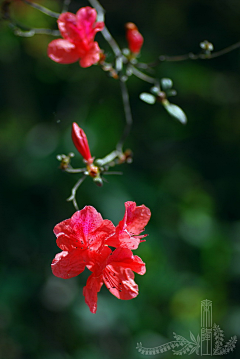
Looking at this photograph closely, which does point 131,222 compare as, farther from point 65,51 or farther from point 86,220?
point 65,51

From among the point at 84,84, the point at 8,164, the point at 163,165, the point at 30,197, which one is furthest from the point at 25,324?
the point at 84,84

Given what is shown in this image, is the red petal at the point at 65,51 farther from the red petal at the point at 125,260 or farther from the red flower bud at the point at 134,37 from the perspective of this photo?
the red petal at the point at 125,260

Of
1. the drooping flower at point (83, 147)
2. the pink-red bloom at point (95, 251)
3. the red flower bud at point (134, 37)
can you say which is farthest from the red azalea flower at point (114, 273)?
the red flower bud at point (134, 37)

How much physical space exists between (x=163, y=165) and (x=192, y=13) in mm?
1053

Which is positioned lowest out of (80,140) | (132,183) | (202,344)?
(202,344)

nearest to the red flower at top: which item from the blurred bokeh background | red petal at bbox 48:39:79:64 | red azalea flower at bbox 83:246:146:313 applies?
red petal at bbox 48:39:79:64

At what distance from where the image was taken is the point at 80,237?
928 millimetres

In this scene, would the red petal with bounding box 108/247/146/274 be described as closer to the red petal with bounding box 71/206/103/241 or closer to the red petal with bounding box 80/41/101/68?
the red petal with bounding box 71/206/103/241

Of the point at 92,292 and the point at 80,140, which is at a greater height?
the point at 80,140

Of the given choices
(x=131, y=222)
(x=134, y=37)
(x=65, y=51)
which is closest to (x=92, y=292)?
(x=131, y=222)

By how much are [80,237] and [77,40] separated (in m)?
0.55

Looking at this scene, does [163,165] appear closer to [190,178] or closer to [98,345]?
[190,178]

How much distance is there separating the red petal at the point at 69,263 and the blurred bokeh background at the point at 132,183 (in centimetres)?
105

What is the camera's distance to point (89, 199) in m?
2.01
